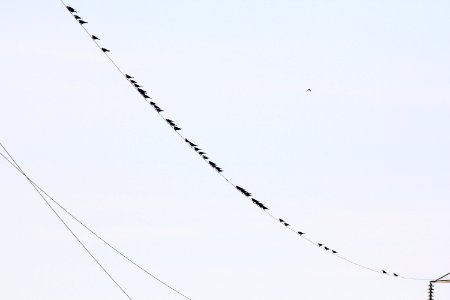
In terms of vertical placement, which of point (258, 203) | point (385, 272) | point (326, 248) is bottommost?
point (258, 203)

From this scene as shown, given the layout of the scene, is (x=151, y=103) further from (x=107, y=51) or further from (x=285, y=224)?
(x=285, y=224)

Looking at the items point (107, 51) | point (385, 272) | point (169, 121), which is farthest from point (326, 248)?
point (107, 51)

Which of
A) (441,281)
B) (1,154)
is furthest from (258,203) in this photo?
(441,281)

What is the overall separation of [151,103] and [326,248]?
21.8m

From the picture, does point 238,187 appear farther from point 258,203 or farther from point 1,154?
point 1,154

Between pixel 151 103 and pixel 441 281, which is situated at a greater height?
pixel 441 281

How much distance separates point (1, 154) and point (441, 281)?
4640 centimetres

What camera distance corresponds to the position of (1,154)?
48.7 m

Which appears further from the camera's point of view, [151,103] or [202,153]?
[202,153]

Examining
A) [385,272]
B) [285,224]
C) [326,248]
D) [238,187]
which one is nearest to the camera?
[238,187]

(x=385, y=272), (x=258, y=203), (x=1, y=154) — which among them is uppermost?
(x=385, y=272)

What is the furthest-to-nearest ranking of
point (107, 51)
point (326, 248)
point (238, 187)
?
point (326, 248) → point (238, 187) → point (107, 51)

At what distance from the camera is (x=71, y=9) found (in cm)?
4894

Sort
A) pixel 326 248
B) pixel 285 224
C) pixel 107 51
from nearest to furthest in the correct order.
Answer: pixel 107 51, pixel 285 224, pixel 326 248
